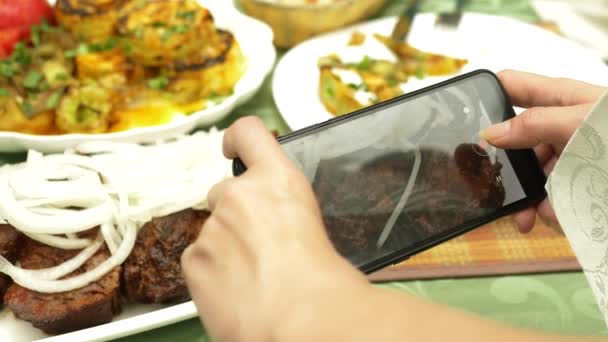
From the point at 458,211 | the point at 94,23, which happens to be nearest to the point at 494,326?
the point at 458,211

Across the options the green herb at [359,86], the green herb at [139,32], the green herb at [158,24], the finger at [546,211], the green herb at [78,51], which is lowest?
the green herb at [78,51]

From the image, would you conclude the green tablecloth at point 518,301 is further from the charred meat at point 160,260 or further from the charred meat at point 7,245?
the charred meat at point 7,245

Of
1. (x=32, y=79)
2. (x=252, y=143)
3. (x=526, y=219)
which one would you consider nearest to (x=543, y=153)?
(x=526, y=219)

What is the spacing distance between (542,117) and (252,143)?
478 millimetres

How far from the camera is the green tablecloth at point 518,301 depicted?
105 centimetres

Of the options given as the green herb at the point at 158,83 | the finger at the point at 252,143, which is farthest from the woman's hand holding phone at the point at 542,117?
the green herb at the point at 158,83

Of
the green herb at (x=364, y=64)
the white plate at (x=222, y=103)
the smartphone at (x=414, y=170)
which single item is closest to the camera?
the smartphone at (x=414, y=170)

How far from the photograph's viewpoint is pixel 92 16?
63.6 inches

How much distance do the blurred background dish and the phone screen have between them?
892mm

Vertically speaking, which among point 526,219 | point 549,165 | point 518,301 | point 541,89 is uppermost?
point 541,89

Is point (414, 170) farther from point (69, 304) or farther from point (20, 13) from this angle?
point (20, 13)

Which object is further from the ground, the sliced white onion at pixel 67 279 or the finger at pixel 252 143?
the finger at pixel 252 143

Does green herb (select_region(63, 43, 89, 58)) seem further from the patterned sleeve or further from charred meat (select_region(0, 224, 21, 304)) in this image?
the patterned sleeve

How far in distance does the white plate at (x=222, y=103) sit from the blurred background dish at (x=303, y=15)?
2.3 inches
